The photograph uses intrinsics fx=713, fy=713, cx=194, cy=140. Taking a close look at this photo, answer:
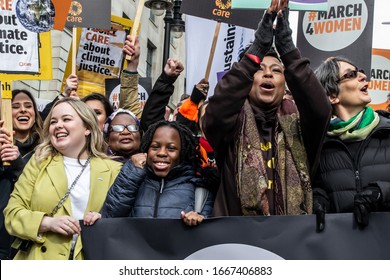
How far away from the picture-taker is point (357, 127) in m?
3.90

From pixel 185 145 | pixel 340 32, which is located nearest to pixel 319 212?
pixel 185 145

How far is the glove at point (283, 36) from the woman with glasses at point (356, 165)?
59cm

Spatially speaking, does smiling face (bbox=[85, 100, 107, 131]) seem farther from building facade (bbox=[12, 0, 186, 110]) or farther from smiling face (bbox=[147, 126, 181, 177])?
building facade (bbox=[12, 0, 186, 110])

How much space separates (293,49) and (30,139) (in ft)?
9.24

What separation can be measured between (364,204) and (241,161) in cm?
66

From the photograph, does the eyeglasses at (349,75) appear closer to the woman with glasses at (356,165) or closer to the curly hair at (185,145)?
the woman with glasses at (356,165)

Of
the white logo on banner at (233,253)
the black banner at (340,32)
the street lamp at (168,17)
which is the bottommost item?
the white logo on banner at (233,253)

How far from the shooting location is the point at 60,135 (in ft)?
14.5

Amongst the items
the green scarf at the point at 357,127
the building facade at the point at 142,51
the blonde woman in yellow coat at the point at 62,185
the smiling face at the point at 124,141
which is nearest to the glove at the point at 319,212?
the green scarf at the point at 357,127

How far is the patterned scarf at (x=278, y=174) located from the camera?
3670mm

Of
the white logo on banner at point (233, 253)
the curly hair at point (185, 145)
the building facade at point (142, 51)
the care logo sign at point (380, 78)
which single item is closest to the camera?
the white logo on banner at point (233, 253)

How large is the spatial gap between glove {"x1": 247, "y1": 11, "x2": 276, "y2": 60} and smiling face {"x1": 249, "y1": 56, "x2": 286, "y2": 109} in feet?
0.77

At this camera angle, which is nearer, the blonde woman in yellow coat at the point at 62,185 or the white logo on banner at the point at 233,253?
the white logo on banner at the point at 233,253

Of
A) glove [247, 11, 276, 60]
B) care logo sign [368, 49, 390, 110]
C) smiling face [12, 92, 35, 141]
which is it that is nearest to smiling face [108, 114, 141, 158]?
smiling face [12, 92, 35, 141]
